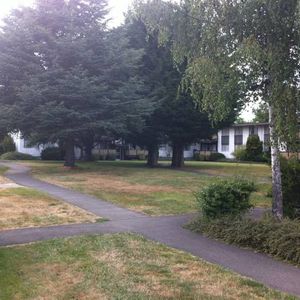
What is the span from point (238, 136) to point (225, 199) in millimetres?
56229

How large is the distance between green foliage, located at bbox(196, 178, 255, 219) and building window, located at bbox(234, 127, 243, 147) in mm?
55225

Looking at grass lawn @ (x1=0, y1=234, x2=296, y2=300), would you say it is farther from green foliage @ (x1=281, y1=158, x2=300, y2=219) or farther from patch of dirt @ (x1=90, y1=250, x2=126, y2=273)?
green foliage @ (x1=281, y1=158, x2=300, y2=219)

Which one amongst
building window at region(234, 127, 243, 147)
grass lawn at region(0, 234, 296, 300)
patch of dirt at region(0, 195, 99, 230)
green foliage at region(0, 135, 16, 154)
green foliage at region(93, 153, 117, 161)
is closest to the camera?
grass lawn at region(0, 234, 296, 300)

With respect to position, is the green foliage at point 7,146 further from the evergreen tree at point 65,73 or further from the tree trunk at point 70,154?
the evergreen tree at point 65,73

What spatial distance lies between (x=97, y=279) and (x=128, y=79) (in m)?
24.4

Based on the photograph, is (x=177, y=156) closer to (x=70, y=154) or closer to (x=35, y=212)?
(x=70, y=154)

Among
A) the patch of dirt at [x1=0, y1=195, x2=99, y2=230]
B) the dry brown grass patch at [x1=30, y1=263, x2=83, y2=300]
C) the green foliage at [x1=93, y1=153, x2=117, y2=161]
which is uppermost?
the green foliage at [x1=93, y1=153, x2=117, y2=161]

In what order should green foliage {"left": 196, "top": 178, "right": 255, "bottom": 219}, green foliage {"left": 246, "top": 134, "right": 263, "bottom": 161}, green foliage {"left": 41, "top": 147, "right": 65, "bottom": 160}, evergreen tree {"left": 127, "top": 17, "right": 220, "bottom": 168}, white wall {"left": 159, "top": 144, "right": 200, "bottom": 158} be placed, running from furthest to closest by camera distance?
1. white wall {"left": 159, "top": 144, "right": 200, "bottom": 158}
2. green foliage {"left": 246, "top": 134, "right": 263, "bottom": 161}
3. green foliage {"left": 41, "top": 147, "right": 65, "bottom": 160}
4. evergreen tree {"left": 127, "top": 17, "right": 220, "bottom": 168}
5. green foliage {"left": 196, "top": 178, "right": 255, "bottom": 219}

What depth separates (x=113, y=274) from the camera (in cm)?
670

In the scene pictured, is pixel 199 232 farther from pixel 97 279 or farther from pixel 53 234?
pixel 97 279

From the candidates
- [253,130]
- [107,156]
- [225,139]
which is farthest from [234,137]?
[107,156]

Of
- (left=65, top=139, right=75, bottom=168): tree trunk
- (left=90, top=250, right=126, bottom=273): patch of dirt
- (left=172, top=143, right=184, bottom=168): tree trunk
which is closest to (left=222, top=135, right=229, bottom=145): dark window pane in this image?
(left=172, top=143, right=184, bottom=168): tree trunk

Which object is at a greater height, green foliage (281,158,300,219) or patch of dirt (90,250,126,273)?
green foliage (281,158,300,219)

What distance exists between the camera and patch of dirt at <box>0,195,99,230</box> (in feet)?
36.1
